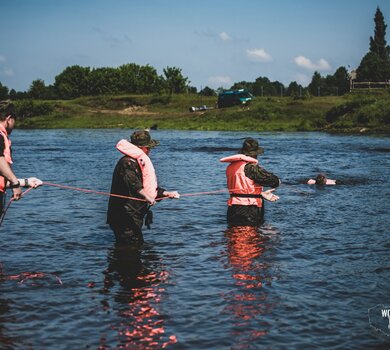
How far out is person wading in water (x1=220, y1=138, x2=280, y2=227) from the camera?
1234 cm

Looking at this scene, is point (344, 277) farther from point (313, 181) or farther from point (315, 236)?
point (313, 181)

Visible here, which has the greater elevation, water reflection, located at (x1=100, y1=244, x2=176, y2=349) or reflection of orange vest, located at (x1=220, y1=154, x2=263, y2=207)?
reflection of orange vest, located at (x1=220, y1=154, x2=263, y2=207)

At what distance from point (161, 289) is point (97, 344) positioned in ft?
7.08

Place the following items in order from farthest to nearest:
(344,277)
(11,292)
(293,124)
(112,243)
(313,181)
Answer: (293,124)
(313,181)
(112,243)
(344,277)
(11,292)

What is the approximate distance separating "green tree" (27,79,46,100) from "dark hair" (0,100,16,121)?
426ft

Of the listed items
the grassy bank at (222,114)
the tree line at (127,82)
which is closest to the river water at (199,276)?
the grassy bank at (222,114)

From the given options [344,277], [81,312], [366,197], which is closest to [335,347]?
[344,277]

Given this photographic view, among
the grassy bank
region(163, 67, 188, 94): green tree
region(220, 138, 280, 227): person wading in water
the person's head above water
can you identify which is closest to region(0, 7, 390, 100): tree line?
region(163, 67, 188, 94): green tree

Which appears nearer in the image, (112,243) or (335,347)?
(335,347)

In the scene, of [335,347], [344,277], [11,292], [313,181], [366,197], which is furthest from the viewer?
[313,181]

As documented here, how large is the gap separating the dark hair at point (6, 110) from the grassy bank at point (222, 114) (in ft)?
141

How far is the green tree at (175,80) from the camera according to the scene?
12012 cm

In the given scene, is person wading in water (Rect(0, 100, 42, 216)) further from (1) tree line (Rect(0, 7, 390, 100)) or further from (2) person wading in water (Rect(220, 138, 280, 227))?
(1) tree line (Rect(0, 7, 390, 100))

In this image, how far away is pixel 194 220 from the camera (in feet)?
49.6
